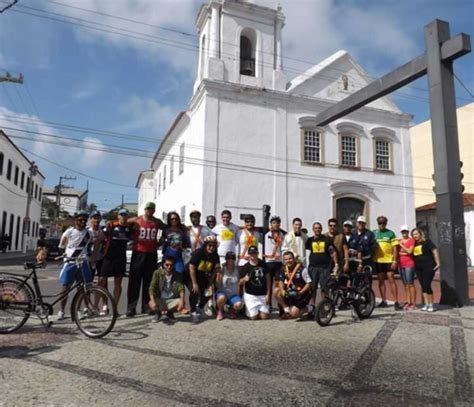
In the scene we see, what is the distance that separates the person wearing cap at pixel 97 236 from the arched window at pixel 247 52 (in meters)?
16.0

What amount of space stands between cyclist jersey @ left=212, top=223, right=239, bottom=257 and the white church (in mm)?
10636

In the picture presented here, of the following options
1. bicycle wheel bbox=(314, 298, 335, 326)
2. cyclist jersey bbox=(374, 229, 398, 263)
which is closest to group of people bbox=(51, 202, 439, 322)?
cyclist jersey bbox=(374, 229, 398, 263)

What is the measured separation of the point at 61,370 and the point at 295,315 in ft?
12.7

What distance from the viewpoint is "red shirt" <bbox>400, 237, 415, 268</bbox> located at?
7.66 metres

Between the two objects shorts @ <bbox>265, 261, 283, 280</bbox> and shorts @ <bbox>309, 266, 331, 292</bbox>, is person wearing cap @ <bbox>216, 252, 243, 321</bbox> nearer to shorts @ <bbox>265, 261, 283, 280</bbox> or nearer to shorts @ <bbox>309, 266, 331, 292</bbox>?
shorts @ <bbox>265, 261, 283, 280</bbox>

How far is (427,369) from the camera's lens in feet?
14.0

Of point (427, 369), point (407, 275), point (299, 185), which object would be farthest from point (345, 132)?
point (427, 369)

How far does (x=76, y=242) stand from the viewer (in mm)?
6453

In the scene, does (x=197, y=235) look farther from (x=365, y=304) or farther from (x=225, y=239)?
(x=365, y=304)

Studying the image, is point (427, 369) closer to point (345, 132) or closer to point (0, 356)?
point (0, 356)

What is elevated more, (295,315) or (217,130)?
(217,130)

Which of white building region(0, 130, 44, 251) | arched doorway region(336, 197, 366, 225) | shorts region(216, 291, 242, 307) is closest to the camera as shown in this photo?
shorts region(216, 291, 242, 307)

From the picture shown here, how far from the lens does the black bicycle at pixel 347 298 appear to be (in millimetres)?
6250

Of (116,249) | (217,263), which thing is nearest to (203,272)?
(217,263)
